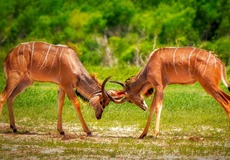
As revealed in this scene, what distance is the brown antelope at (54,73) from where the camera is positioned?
16578mm

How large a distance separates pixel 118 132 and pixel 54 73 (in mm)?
1724

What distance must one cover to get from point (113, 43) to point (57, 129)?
25170 millimetres

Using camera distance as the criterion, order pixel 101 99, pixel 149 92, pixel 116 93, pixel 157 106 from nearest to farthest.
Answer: pixel 157 106, pixel 101 99, pixel 116 93, pixel 149 92

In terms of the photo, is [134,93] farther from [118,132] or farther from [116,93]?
[118,132]

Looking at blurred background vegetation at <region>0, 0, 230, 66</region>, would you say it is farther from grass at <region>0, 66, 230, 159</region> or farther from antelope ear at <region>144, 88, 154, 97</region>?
antelope ear at <region>144, 88, 154, 97</region>

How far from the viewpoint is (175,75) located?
16.6 meters

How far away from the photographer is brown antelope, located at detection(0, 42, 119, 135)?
16.6 meters

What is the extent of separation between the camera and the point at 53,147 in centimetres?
1452

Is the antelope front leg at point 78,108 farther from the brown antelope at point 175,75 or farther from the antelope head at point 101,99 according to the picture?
the brown antelope at point 175,75

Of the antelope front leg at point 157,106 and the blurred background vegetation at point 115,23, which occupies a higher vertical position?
the antelope front leg at point 157,106

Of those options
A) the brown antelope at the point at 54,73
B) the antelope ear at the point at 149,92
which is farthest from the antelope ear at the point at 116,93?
the antelope ear at the point at 149,92

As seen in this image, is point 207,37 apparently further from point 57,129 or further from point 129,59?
point 57,129

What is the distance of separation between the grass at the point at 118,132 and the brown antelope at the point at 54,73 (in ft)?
1.86

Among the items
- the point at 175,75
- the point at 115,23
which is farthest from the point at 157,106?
the point at 115,23
